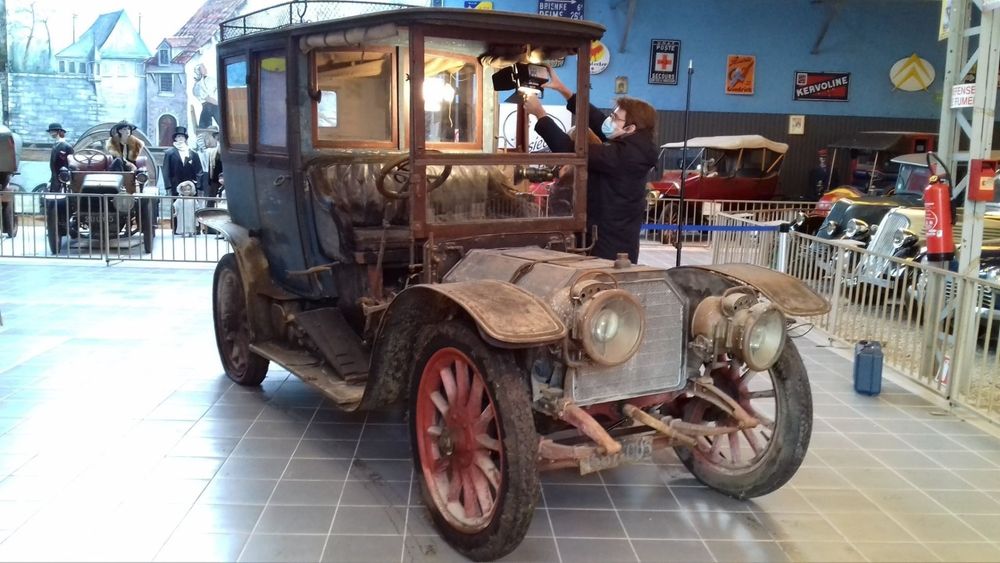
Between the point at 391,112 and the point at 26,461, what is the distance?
2.69 metres

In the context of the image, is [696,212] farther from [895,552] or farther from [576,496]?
[895,552]

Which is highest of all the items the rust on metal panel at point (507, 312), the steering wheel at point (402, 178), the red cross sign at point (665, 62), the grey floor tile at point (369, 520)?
the red cross sign at point (665, 62)

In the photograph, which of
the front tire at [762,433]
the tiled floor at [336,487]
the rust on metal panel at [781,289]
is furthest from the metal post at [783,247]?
the rust on metal panel at [781,289]

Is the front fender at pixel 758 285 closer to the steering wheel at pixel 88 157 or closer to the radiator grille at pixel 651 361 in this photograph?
the radiator grille at pixel 651 361

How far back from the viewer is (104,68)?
14578 millimetres

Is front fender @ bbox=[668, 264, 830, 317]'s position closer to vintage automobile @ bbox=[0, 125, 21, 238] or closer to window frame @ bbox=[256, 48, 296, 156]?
window frame @ bbox=[256, 48, 296, 156]

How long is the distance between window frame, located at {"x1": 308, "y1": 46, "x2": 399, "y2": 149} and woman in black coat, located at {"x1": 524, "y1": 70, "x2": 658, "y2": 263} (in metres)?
0.92

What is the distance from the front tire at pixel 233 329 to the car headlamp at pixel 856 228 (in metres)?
7.47

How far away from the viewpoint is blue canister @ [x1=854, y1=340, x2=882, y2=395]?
19.3 feet

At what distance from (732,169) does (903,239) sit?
23.9 ft

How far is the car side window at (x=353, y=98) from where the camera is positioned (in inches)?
190

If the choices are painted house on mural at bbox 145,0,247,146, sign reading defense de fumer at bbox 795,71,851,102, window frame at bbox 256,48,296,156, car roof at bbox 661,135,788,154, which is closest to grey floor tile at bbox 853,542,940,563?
window frame at bbox 256,48,296,156

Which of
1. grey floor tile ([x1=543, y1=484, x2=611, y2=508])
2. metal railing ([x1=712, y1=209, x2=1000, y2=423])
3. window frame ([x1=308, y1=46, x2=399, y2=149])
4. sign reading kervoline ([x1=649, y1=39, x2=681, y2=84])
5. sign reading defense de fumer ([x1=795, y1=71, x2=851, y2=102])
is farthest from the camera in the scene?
sign reading defense de fumer ([x1=795, y1=71, x2=851, y2=102])

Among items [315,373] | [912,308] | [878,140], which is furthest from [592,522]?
[878,140]
